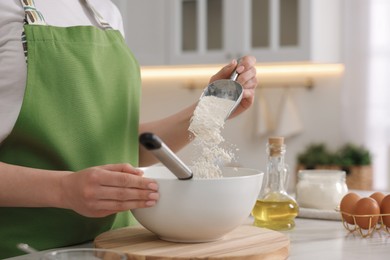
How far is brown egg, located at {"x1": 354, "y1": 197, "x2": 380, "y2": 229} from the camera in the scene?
117 centimetres

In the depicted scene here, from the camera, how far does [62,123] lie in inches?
44.3

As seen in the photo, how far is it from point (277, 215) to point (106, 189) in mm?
450

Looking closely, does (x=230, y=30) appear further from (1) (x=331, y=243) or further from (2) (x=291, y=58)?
(1) (x=331, y=243)

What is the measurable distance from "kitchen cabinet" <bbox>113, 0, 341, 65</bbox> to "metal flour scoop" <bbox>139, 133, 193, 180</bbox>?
2.26 m

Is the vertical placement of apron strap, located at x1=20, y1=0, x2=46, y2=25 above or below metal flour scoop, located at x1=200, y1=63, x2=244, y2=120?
above

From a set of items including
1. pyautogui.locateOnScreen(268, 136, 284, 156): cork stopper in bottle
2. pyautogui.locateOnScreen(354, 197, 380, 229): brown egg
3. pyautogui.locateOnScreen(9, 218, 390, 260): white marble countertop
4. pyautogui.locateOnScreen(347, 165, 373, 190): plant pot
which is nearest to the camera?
pyautogui.locateOnScreen(9, 218, 390, 260): white marble countertop

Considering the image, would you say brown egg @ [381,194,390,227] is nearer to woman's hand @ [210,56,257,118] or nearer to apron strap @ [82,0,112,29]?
woman's hand @ [210,56,257,118]

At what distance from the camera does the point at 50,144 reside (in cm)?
110

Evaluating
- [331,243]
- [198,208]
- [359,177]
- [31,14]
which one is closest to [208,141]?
[198,208]

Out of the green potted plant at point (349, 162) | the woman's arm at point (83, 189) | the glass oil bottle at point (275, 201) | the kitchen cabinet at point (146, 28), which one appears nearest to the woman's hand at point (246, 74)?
Answer: the glass oil bottle at point (275, 201)

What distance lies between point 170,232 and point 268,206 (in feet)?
1.02

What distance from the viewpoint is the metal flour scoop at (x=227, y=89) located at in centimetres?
130

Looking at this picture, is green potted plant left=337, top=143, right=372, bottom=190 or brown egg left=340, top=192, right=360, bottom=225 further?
green potted plant left=337, top=143, right=372, bottom=190

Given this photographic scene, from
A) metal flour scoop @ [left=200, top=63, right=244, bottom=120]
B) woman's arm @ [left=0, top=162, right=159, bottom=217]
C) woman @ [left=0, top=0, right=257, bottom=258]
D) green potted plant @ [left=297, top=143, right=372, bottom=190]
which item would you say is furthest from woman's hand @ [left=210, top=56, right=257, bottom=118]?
green potted plant @ [left=297, top=143, right=372, bottom=190]
